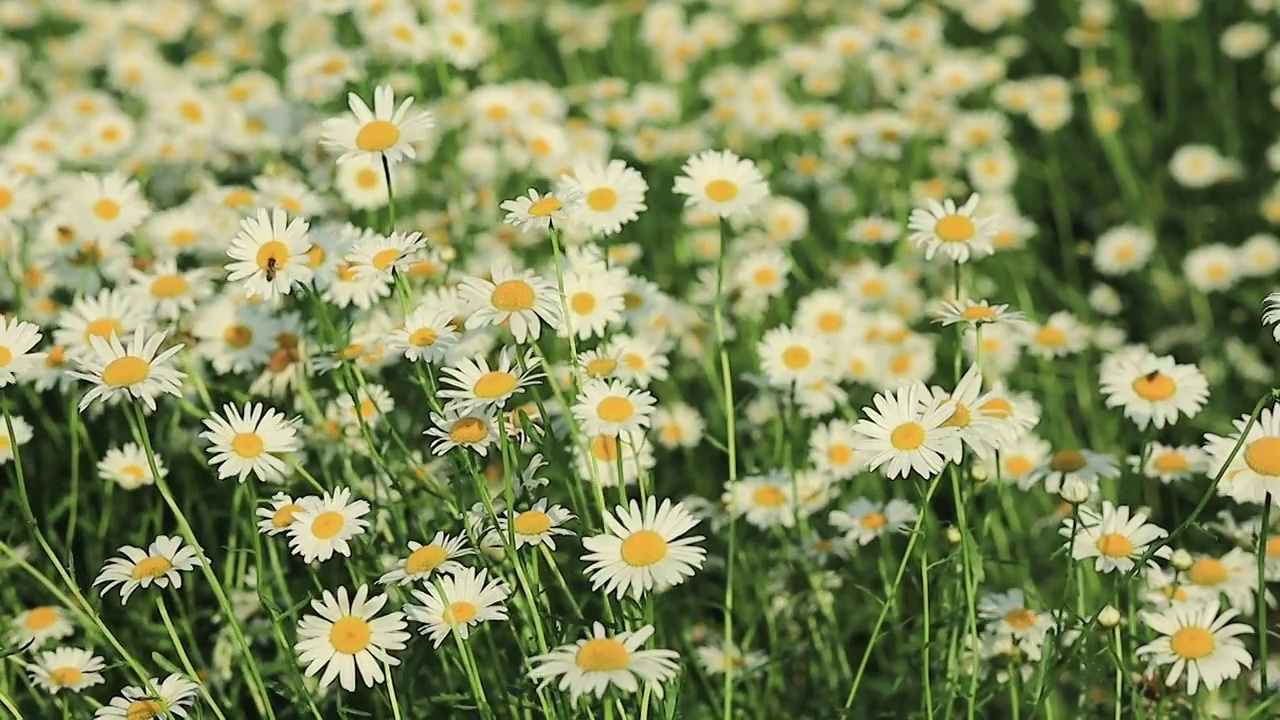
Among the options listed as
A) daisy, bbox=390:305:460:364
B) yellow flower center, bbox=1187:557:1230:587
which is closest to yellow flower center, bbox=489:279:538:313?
daisy, bbox=390:305:460:364

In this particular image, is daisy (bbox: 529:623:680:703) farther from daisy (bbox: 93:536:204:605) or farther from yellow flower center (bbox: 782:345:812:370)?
yellow flower center (bbox: 782:345:812:370)

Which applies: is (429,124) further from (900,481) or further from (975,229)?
(900,481)

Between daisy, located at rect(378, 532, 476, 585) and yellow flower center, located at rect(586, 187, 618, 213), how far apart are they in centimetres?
79

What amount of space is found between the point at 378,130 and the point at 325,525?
2.65ft

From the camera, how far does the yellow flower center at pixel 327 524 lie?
2.21m

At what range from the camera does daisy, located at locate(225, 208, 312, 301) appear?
7.66 ft

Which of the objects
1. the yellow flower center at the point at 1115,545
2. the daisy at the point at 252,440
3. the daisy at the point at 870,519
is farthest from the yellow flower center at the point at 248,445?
the yellow flower center at the point at 1115,545

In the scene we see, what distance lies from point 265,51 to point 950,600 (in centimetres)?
445

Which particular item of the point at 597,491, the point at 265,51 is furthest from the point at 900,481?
the point at 265,51

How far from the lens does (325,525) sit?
2.22 m

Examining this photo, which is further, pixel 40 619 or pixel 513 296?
pixel 40 619

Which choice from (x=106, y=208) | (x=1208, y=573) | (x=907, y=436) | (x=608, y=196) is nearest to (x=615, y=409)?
(x=907, y=436)

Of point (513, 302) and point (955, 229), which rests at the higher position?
point (955, 229)

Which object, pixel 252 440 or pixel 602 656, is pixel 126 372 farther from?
pixel 602 656
